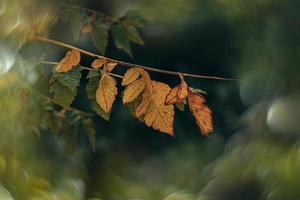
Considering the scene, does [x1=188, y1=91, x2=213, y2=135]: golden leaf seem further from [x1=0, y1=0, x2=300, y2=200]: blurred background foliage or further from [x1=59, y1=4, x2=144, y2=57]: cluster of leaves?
[x1=59, y1=4, x2=144, y2=57]: cluster of leaves

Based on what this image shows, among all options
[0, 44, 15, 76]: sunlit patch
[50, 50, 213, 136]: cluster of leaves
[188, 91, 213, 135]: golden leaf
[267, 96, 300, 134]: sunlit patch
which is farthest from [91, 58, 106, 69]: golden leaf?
[267, 96, 300, 134]: sunlit patch

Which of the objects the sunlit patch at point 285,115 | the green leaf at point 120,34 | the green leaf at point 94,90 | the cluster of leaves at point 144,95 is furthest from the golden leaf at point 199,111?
the green leaf at point 120,34

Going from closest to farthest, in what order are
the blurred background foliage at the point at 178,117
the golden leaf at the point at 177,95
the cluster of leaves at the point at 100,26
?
the golden leaf at the point at 177,95
the blurred background foliage at the point at 178,117
the cluster of leaves at the point at 100,26

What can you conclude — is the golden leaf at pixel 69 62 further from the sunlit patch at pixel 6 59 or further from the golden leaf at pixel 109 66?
the sunlit patch at pixel 6 59

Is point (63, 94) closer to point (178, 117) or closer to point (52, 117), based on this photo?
point (52, 117)

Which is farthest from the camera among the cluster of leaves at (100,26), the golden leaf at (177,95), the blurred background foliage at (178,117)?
the cluster of leaves at (100,26)

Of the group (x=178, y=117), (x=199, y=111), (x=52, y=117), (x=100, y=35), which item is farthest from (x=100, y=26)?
(x=178, y=117)
